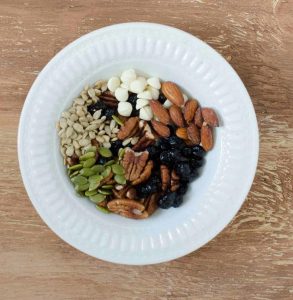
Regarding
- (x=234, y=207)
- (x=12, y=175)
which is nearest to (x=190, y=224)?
(x=234, y=207)

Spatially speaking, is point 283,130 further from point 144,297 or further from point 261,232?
point 144,297

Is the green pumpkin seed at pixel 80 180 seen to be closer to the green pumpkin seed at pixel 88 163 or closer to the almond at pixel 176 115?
the green pumpkin seed at pixel 88 163

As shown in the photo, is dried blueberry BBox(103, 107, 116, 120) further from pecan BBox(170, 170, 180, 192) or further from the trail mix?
pecan BBox(170, 170, 180, 192)

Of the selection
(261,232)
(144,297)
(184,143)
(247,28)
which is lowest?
(144,297)

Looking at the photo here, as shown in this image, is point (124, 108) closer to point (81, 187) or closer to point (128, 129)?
point (128, 129)

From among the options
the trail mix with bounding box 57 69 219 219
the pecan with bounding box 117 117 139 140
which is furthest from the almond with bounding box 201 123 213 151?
the pecan with bounding box 117 117 139 140

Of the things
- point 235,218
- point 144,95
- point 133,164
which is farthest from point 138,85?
point 235,218

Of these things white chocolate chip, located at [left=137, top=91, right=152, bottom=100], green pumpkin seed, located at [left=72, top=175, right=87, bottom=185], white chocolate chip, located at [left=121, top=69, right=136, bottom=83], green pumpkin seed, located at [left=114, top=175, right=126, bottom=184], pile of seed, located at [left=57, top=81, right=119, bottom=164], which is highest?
white chocolate chip, located at [left=121, top=69, right=136, bottom=83]
